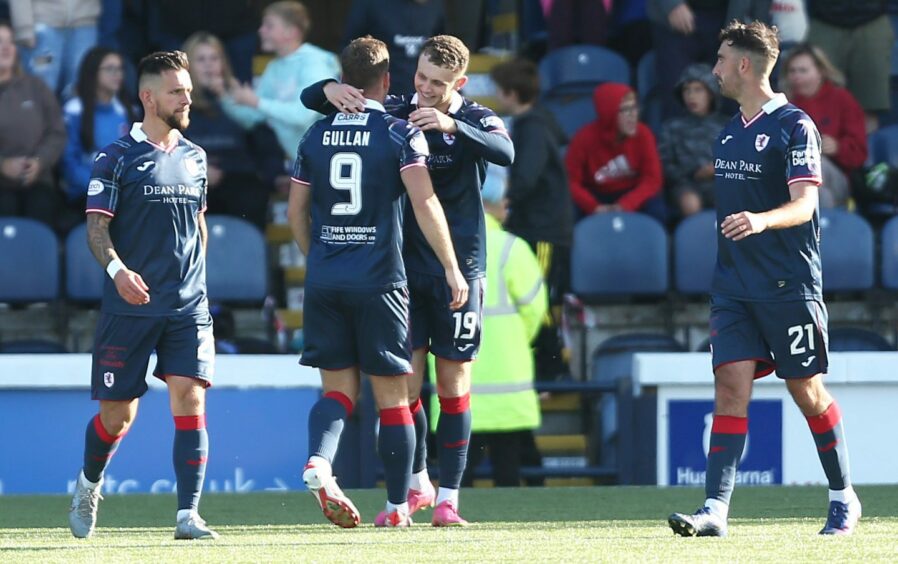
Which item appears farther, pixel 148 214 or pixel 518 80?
pixel 518 80

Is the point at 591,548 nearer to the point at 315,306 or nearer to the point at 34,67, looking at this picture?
the point at 315,306

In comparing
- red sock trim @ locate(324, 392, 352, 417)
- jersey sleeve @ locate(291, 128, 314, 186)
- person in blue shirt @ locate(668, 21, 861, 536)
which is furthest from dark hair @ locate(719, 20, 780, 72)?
red sock trim @ locate(324, 392, 352, 417)

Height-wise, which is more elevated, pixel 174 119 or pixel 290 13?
pixel 290 13

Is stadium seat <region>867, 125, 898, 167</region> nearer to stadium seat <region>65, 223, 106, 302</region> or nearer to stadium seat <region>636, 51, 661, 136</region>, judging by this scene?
stadium seat <region>636, 51, 661, 136</region>

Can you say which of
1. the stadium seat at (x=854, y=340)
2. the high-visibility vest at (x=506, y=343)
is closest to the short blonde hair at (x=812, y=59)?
the stadium seat at (x=854, y=340)

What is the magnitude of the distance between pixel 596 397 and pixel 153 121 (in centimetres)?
413

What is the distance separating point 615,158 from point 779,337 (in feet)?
16.3

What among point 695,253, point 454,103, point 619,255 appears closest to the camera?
point 454,103

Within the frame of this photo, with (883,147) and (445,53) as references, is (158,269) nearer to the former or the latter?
(445,53)

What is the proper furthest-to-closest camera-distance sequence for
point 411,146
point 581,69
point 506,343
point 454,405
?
point 581,69 → point 506,343 → point 454,405 → point 411,146

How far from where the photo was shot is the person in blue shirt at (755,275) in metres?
6.57

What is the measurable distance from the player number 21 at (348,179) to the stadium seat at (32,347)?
13.0 ft

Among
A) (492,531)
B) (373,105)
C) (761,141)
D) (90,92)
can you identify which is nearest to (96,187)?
(373,105)

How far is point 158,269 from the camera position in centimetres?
671
